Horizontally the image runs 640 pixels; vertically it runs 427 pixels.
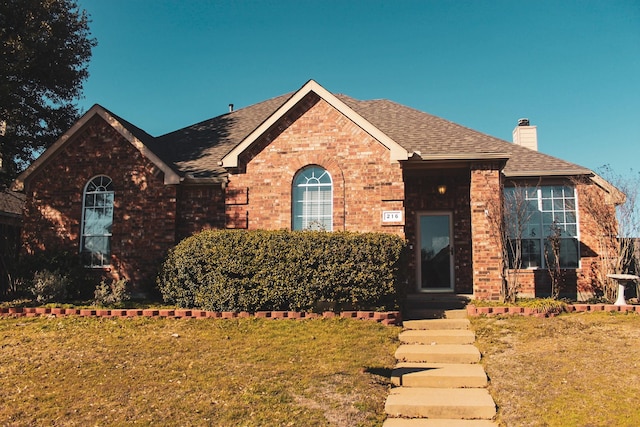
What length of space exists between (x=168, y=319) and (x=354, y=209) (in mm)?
5235

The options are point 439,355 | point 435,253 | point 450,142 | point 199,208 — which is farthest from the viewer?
point 435,253

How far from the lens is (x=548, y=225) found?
14938 millimetres

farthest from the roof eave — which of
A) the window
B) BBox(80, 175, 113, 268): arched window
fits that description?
BBox(80, 175, 113, 268): arched window

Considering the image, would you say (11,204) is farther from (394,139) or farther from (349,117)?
(394,139)

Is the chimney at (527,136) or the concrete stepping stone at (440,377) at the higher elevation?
the chimney at (527,136)

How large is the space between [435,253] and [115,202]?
9391 millimetres

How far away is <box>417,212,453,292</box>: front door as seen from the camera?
573 inches

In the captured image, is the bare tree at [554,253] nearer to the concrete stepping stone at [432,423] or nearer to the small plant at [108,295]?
the concrete stepping stone at [432,423]

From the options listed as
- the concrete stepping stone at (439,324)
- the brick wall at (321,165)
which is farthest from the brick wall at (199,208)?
the concrete stepping stone at (439,324)

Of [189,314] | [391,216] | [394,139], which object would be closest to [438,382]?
[391,216]

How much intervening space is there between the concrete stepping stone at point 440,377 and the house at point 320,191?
5.02 m

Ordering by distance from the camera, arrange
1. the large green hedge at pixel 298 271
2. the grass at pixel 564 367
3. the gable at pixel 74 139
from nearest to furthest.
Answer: the grass at pixel 564 367 < the large green hedge at pixel 298 271 < the gable at pixel 74 139

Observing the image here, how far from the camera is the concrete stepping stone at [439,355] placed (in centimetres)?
854

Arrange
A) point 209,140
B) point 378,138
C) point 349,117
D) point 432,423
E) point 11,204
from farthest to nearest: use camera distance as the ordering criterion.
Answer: point 11,204 < point 209,140 < point 349,117 < point 378,138 < point 432,423
